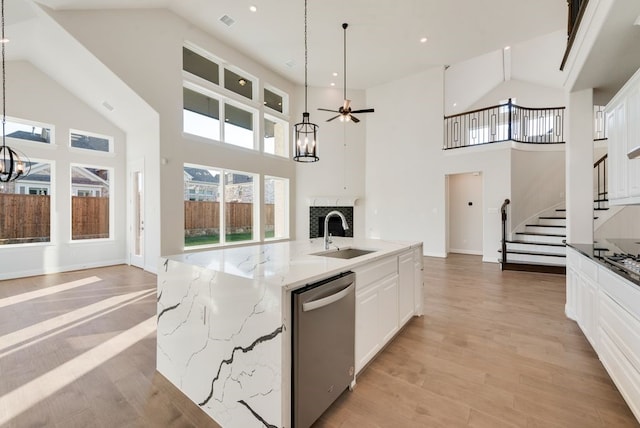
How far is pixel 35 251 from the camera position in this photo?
18.2ft

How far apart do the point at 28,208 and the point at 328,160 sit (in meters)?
6.98

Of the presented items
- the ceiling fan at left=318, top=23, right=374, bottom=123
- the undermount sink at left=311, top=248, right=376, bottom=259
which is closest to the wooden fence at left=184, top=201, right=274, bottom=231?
the ceiling fan at left=318, top=23, right=374, bottom=123

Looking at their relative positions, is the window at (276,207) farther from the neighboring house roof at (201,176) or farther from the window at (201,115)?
the window at (201,115)

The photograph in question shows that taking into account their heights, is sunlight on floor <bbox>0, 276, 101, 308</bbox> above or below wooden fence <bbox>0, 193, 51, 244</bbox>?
below

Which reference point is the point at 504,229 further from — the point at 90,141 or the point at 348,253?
the point at 90,141

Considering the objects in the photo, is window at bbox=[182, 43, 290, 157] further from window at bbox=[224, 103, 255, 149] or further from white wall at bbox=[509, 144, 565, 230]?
white wall at bbox=[509, 144, 565, 230]

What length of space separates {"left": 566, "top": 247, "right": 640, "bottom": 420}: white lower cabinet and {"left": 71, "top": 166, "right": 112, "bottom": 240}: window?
848 cm

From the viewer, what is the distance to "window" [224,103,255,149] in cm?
688

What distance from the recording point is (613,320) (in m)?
1.93

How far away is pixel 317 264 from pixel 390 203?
686cm

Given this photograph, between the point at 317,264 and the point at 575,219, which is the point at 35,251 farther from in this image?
the point at 575,219

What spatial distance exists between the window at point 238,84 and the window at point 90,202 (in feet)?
11.6

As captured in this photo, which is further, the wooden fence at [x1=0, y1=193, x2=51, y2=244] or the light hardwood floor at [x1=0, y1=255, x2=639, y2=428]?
the wooden fence at [x1=0, y1=193, x2=51, y2=244]

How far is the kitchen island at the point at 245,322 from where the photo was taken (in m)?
1.41
